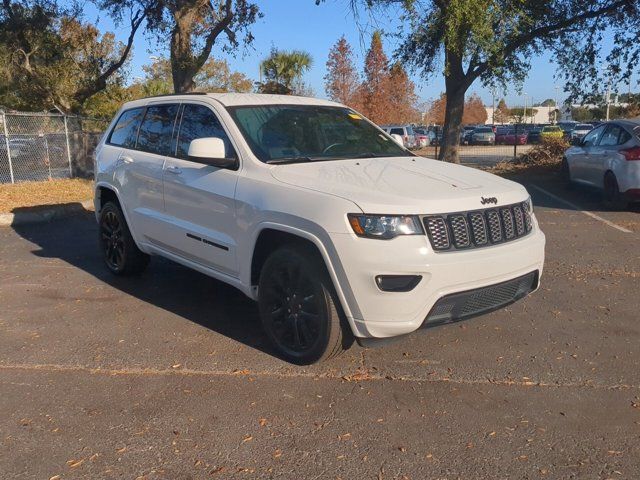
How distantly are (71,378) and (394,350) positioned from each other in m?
2.22

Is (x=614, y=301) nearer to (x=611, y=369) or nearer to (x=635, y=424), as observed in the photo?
(x=611, y=369)

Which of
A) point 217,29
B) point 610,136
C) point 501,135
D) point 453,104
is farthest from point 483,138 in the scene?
point 610,136

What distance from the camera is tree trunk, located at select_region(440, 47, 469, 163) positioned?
1723 centimetres

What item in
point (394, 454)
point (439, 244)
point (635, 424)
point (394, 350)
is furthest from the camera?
point (394, 350)

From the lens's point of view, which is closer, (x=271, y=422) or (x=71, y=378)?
(x=271, y=422)

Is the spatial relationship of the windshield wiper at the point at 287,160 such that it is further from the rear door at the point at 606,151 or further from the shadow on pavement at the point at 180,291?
the rear door at the point at 606,151

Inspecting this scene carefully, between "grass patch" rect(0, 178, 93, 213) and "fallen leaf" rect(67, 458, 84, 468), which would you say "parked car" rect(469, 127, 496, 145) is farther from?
"fallen leaf" rect(67, 458, 84, 468)

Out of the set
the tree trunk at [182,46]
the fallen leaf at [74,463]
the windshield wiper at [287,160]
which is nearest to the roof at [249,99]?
the windshield wiper at [287,160]

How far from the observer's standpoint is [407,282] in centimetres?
363

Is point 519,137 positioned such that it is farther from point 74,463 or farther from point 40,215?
point 74,463

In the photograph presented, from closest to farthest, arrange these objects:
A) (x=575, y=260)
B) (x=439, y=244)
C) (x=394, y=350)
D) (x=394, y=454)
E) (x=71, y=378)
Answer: (x=394, y=454)
(x=439, y=244)
(x=71, y=378)
(x=394, y=350)
(x=575, y=260)

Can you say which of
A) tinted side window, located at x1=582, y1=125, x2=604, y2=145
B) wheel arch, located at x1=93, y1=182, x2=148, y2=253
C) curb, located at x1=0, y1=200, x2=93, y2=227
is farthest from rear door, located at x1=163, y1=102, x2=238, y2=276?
tinted side window, located at x1=582, y1=125, x2=604, y2=145

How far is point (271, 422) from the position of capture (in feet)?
11.4

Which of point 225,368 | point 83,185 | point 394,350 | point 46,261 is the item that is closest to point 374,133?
point 394,350
